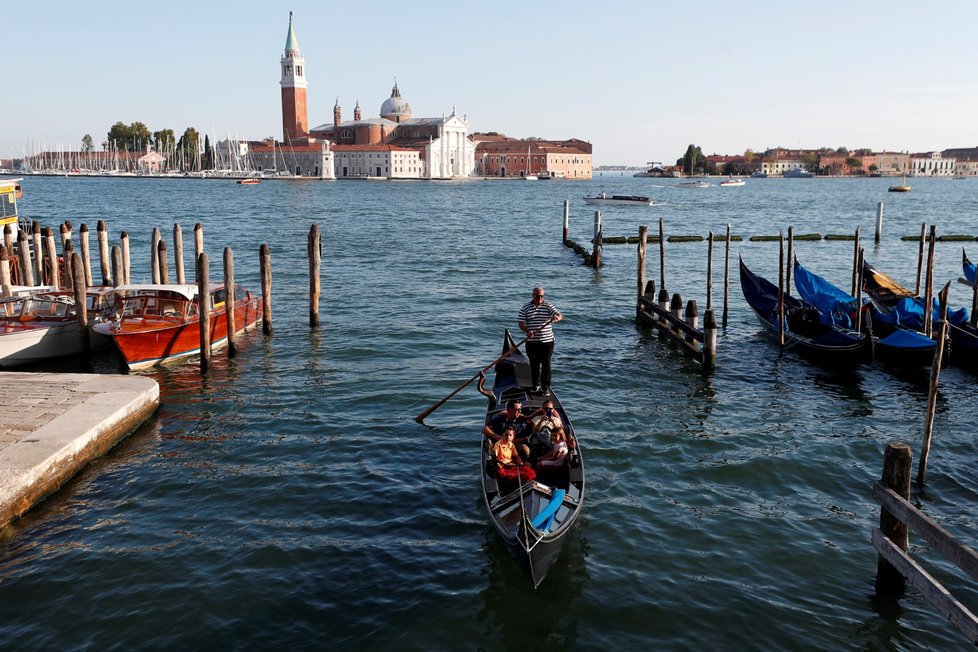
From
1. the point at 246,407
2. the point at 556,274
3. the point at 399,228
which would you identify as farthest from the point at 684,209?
the point at 246,407

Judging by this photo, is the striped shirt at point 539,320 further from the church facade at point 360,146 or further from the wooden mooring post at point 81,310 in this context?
the church facade at point 360,146

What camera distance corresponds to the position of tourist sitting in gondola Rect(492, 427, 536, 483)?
317 inches

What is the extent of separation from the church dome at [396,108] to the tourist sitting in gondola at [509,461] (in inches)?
5975

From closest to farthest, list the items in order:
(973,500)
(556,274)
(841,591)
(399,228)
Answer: (841,591) → (973,500) → (556,274) → (399,228)

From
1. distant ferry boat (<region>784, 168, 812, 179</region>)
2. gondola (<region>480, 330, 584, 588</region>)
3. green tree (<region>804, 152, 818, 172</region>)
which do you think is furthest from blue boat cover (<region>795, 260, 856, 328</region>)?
green tree (<region>804, 152, 818, 172</region>)

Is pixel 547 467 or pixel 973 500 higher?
pixel 547 467

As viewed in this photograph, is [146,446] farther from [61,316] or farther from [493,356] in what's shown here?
[493,356]

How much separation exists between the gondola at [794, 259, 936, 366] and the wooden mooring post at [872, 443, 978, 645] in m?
8.10

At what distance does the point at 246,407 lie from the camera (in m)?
12.2

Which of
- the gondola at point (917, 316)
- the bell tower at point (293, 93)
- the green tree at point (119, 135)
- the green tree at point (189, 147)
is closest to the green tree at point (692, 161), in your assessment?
the bell tower at point (293, 93)

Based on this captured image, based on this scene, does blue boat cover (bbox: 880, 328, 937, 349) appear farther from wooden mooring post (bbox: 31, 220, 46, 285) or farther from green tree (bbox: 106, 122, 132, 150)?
green tree (bbox: 106, 122, 132, 150)

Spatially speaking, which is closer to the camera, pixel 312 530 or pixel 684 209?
pixel 312 530

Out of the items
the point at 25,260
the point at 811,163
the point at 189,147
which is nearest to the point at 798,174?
the point at 811,163

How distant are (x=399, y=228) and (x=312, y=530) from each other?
3799cm
